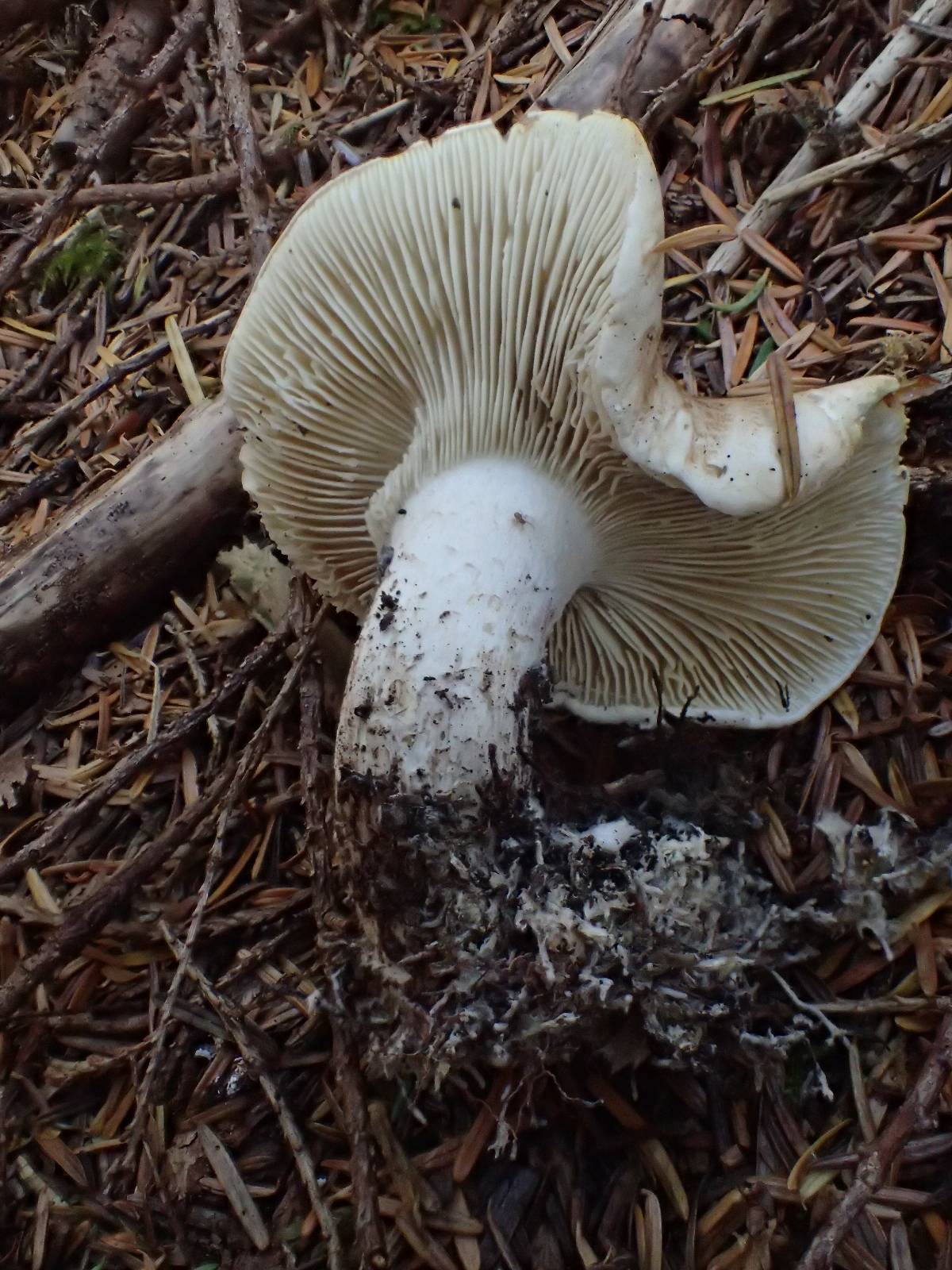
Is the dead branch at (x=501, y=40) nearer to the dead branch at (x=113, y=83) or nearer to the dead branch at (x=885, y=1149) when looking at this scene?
the dead branch at (x=113, y=83)

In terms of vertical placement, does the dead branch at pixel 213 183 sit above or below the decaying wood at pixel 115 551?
above

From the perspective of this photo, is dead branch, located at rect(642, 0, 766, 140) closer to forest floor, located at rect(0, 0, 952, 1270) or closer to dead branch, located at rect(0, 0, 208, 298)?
forest floor, located at rect(0, 0, 952, 1270)

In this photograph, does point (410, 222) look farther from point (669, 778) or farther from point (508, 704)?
point (669, 778)

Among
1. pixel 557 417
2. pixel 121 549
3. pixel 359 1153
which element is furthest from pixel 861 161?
pixel 359 1153

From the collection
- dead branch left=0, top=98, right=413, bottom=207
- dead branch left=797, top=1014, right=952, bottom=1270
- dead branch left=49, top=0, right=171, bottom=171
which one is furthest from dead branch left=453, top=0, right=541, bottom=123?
dead branch left=797, top=1014, right=952, bottom=1270

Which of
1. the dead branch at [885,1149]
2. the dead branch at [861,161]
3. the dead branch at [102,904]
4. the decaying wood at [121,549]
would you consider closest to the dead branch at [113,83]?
the decaying wood at [121,549]

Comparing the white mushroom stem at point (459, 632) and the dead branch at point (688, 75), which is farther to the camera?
the dead branch at point (688, 75)

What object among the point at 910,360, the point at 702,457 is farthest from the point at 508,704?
the point at 910,360
